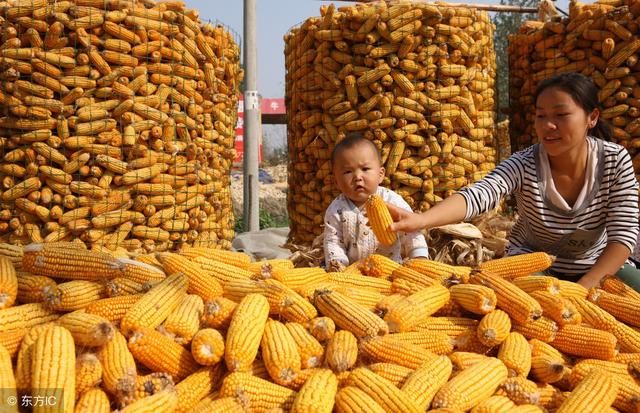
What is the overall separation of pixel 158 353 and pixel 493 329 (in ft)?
4.14

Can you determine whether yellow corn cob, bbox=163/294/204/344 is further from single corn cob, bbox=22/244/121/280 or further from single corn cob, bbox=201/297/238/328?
single corn cob, bbox=22/244/121/280

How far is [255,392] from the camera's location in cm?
188

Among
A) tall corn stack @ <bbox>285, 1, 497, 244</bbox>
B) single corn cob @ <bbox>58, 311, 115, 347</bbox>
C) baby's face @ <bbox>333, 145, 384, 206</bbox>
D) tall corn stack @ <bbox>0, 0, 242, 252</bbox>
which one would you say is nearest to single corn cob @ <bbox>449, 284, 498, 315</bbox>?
single corn cob @ <bbox>58, 311, 115, 347</bbox>

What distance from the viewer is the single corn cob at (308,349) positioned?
6.79ft

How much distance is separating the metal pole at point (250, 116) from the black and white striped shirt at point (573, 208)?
5035 mm

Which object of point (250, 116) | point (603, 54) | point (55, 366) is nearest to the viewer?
point (55, 366)

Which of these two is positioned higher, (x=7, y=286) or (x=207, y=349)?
(x=7, y=286)

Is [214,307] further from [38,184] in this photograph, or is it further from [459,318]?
[38,184]

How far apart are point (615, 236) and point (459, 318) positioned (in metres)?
1.75

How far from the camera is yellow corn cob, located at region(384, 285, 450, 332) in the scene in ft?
7.47

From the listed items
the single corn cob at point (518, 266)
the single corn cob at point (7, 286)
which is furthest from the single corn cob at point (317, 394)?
the single corn cob at point (518, 266)

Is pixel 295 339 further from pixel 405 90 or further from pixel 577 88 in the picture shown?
pixel 405 90

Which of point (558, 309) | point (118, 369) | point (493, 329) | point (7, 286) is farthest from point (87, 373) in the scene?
point (558, 309)

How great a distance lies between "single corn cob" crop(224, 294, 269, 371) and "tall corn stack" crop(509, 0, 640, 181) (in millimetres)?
5189
